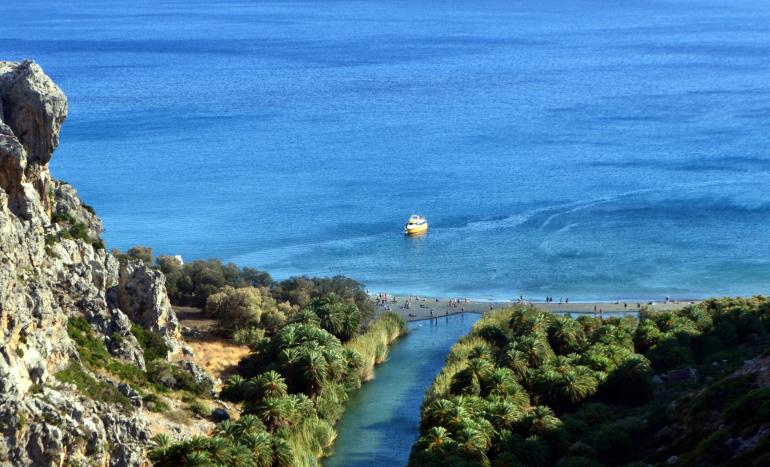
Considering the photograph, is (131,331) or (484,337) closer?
(131,331)

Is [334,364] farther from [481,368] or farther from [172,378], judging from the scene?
[172,378]

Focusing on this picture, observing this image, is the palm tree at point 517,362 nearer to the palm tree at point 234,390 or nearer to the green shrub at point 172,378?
the palm tree at point 234,390

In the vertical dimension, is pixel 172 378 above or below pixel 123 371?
below

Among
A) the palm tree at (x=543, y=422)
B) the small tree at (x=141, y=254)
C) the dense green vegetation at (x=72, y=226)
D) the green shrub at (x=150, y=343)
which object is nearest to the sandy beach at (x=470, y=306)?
the small tree at (x=141, y=254)

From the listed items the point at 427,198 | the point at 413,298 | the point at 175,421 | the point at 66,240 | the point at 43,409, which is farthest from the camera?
the point at 427,198

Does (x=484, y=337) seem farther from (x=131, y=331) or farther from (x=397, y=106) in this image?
(x=397, y=106)

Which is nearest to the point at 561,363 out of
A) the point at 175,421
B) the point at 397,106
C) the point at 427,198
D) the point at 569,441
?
the point at 569,441

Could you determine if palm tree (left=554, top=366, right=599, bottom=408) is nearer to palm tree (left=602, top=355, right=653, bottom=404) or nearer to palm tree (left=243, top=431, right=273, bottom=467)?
palm tree (left=602, top=355, right=653, bottom=404)

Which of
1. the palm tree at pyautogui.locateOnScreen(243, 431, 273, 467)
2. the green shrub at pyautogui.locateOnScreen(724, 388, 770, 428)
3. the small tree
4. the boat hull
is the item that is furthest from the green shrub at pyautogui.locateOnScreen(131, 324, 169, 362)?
the boat hull

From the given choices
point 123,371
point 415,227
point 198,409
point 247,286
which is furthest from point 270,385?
point 415,227
